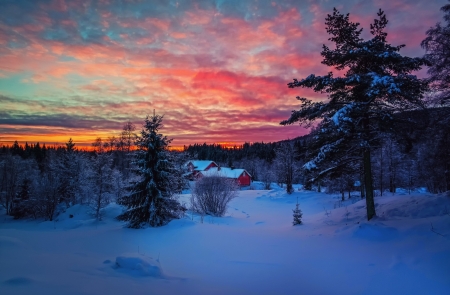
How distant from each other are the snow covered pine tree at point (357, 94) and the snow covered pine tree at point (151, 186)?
684cm

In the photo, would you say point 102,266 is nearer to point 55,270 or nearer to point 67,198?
point 55,270

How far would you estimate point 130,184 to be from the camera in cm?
1388

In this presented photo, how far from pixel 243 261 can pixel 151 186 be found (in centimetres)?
693

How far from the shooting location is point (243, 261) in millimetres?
8367

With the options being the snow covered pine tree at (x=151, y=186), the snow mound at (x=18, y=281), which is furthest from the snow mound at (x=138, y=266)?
the snow covered pine tree at (x=151, y=186)

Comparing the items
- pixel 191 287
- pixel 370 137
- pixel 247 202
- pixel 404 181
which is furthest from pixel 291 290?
pixel 404 181

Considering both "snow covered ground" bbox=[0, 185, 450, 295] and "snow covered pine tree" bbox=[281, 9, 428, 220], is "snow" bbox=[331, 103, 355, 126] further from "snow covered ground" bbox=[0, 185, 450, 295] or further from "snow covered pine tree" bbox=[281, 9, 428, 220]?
"snow covered ground" bbox=[0, 185, 450, 295]

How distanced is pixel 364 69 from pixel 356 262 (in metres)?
8.32

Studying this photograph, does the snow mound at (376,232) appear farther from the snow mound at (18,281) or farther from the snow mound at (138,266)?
the snow mound at (18,281)

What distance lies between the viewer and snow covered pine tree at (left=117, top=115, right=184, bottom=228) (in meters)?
13.2

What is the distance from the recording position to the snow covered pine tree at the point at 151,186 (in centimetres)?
1323

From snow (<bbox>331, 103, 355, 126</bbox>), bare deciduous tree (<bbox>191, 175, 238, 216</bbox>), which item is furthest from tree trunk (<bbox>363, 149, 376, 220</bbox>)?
bare deciduous tree (<bbox>191, 175, 238, 216</bbox>)

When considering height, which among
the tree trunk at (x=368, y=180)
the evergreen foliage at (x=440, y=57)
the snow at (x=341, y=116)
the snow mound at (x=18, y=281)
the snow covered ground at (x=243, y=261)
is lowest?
the snow covered ground at (x=243, y=261)

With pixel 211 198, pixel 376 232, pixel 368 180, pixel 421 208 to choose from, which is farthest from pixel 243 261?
pixel 211 198
